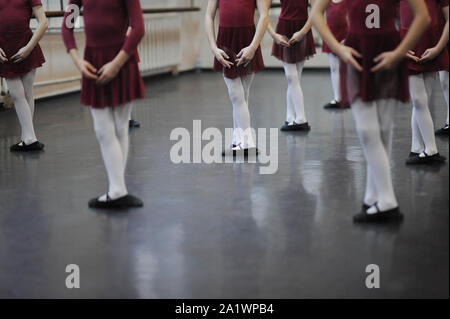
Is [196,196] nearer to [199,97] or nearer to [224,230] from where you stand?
[224,230]

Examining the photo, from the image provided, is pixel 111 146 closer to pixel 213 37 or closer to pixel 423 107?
pixel 213 37

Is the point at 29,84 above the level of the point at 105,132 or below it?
above

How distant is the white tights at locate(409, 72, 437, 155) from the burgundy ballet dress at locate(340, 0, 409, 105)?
102cm

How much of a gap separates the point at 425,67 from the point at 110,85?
5.73 feet

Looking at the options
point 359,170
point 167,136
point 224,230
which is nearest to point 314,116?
point 167,136

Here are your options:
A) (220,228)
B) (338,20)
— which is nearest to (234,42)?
(220,228)

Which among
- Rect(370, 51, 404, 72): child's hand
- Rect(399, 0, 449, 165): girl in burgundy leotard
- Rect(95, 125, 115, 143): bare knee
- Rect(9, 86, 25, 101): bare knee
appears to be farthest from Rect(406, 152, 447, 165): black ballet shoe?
Rect(9, 86, 25, 101): bare knee

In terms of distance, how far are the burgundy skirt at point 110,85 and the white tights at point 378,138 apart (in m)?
0.99

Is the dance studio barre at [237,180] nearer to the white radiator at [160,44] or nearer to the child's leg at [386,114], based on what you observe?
the child's leg at [386,114]

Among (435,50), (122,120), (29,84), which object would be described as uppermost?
(435,50)

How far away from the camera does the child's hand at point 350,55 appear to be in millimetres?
2840

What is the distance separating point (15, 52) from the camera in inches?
182

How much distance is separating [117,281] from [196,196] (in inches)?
45.9
